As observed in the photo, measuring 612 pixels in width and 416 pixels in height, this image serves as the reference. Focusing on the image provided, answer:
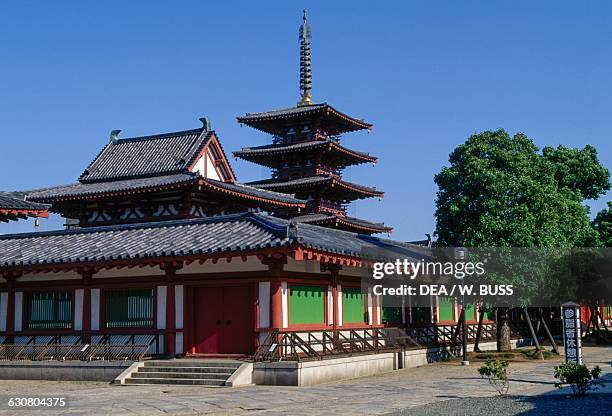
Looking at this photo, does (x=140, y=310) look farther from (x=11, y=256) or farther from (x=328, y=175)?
(x=328, y=175)

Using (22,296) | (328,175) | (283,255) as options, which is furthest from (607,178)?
(22,296)

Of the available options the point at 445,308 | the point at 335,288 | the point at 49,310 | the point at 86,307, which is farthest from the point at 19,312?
the point at 445,308

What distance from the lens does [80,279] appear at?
2639 centimetres

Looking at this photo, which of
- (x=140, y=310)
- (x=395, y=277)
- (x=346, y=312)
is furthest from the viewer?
(x=395, y=277)

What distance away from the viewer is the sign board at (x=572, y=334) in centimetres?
2030

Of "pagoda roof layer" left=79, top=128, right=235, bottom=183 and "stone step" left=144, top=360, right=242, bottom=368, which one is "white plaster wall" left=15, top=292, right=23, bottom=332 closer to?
"stone step" left=144, top=360, right=242, bottom=368

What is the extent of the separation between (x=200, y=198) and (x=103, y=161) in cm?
904

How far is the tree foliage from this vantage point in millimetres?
30328

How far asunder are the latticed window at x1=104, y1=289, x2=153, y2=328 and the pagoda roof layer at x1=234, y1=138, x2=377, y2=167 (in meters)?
23.9

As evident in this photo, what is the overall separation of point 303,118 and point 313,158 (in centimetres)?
281

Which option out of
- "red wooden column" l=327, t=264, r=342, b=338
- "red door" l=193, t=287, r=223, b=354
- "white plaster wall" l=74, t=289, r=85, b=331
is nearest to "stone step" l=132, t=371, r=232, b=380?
"red door" l=193, t=287, r=223, b=354

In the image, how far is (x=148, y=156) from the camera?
38812 mm

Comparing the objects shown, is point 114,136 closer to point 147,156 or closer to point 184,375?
point 147,156

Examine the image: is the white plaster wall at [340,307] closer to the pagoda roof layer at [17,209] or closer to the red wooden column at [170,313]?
the red wooden column at [170,313]
